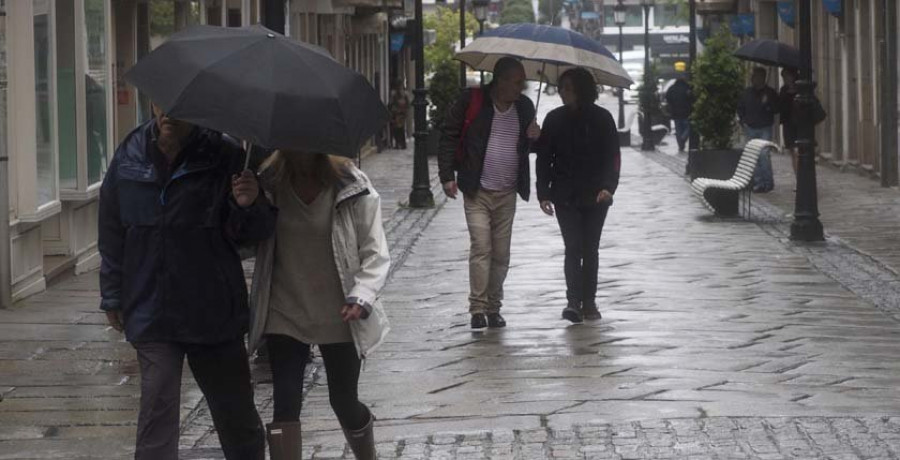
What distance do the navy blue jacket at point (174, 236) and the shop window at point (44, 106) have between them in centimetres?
782

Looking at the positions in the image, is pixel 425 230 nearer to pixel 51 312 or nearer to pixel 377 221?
pixel 51 312

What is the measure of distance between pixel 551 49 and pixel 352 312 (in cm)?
526

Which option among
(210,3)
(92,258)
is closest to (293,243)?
(92,258)

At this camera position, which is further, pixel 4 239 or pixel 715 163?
pixel 715 163

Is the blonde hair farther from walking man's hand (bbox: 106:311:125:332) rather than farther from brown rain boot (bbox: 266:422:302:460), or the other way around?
brown rain boot (bbox: 266:422:302:460)

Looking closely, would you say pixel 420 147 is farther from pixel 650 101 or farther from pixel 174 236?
pixel 650 101

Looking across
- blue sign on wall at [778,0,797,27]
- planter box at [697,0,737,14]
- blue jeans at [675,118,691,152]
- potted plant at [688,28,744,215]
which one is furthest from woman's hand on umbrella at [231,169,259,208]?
planter box at [697,0,737,14]

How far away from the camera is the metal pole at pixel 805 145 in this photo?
16.6m

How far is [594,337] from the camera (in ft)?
35.7

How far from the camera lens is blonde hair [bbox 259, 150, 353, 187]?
20.1 feet

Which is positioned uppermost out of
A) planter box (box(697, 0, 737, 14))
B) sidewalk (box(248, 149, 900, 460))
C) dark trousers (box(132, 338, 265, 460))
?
planter box (box(697, 0, 737, 14))

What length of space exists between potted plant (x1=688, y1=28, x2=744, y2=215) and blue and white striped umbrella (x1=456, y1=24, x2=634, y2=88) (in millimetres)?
11968

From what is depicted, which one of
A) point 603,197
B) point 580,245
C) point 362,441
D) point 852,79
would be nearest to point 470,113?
point 603,197

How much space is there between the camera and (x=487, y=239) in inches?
433
